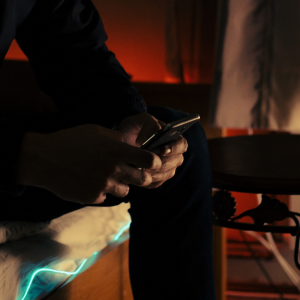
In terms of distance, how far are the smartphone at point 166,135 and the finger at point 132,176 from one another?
0.10 feet

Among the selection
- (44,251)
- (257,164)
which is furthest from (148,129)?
(257,164)

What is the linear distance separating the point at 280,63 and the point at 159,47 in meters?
0.70

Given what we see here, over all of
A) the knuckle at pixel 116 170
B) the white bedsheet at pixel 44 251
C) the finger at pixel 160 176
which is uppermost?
the knuckle at pixel 116 170

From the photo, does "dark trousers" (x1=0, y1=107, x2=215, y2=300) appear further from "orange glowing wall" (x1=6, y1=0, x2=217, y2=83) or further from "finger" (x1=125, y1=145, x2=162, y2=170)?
"orange glowing wall" (x1=6, y1=0, x2=217, y2=83)

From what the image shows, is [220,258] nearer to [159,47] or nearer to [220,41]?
[220,41]

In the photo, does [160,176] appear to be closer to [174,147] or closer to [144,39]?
[174,147]

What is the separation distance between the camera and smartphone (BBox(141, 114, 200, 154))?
0.39 meters

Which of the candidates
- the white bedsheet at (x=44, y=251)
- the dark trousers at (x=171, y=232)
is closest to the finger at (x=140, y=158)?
the dark trousers at (x=171, y=232)

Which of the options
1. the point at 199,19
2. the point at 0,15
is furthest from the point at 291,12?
the point at 0,15

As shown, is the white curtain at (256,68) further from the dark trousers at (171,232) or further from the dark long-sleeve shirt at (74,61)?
Answer: the dark trousers at (171,232)

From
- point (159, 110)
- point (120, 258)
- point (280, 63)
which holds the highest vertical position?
point (280, 63)

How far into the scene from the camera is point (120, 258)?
834 mm

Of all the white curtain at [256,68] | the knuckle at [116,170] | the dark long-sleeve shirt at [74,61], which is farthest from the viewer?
the white curtain at [256,68]

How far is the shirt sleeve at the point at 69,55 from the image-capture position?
0.66 meters
